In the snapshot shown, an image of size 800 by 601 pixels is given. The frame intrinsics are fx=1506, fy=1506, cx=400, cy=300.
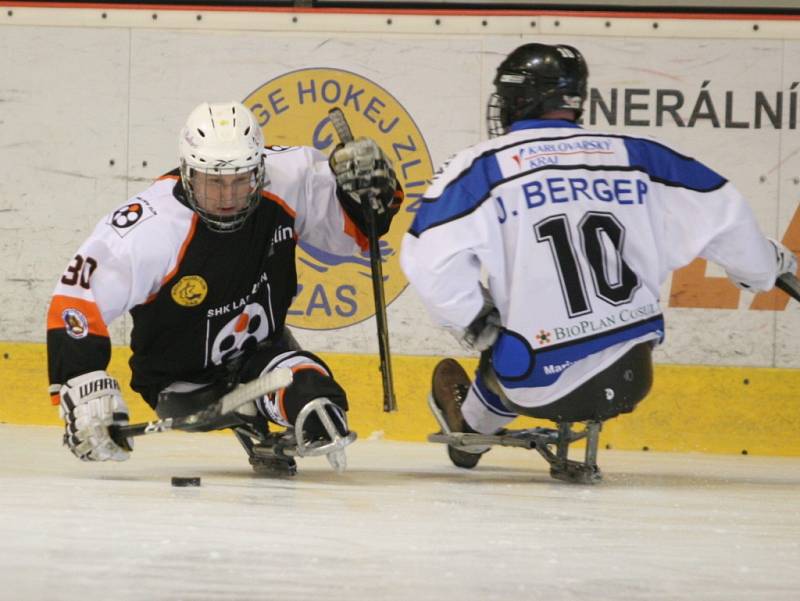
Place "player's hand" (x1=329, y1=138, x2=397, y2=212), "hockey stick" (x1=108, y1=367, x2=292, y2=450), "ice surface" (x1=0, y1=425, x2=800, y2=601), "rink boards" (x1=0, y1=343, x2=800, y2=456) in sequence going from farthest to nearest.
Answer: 1. "rink boards" (x1=0, y1=343, x2=800, y2=456)
2. "player's hand" (x1=329, y1=138, x2=397, y2=212)
3. "hockey stick" (x1=108, y1=367, x2=292, y2=450)
4. "ice surface" (x1=0, y1=425, x2=800, y2=601)

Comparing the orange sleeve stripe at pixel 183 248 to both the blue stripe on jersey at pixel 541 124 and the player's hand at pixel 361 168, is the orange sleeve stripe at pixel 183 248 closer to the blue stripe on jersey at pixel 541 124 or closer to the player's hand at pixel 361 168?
the player's hand at pixel 361 168

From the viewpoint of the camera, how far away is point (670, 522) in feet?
8.87

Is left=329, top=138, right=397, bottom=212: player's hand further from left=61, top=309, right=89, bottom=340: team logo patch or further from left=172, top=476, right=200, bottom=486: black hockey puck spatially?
Answer: left=172, top=476, right=200, bottom=486: black hockey puck

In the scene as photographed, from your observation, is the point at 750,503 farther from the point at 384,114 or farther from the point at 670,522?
the point at 384,114

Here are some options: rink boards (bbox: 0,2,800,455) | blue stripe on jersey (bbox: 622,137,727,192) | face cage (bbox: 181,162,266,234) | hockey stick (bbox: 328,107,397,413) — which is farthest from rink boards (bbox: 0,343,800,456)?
face cage (bbox: 181,162,266,234)

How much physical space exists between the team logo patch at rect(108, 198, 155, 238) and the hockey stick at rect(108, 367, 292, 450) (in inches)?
16.4

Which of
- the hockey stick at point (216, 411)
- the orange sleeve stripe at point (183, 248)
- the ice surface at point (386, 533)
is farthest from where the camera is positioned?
the orange sleeve stripe at point (183, 248)

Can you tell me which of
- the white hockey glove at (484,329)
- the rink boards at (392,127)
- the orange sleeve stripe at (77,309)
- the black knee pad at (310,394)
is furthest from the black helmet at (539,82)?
the rink boards at (392,127)

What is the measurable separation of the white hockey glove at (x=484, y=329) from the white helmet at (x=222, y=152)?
0.54 metres

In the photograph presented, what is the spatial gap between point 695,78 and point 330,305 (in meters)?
1.37

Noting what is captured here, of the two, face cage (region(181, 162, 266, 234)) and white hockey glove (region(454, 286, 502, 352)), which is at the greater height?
face cage (region(181, 162, 266, 234))

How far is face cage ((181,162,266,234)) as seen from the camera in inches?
129

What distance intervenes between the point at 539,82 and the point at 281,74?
1.72 metres

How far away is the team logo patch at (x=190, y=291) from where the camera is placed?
3359mm
